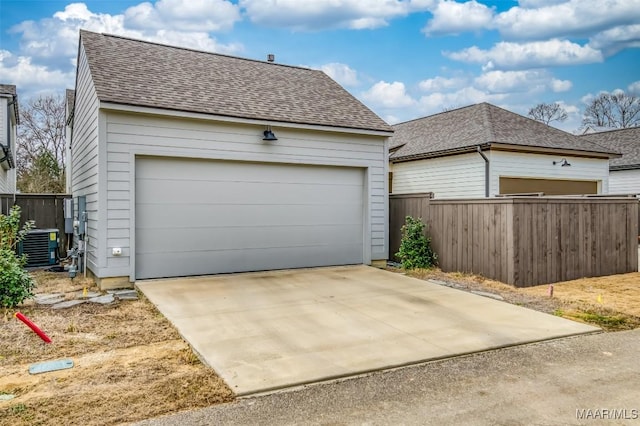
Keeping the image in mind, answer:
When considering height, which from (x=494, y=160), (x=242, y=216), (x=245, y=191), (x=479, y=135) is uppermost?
(x=479, y=135)

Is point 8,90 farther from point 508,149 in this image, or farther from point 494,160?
point 508,149

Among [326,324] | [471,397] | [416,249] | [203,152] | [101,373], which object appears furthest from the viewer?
[416,249]

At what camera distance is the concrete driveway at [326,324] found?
3.62m

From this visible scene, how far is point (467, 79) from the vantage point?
76.0 ft

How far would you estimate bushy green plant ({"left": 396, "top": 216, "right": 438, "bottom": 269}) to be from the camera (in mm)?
8617

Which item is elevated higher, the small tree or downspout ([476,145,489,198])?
the small tree

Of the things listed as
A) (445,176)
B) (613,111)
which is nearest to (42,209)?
(445,176)

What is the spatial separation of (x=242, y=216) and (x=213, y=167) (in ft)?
3.30

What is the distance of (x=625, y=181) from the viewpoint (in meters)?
17.1

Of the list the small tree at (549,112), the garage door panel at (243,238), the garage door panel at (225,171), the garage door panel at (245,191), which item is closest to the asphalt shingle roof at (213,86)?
the garage door panel at (225,171)

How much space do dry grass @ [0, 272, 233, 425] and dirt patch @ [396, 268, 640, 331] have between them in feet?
14.4

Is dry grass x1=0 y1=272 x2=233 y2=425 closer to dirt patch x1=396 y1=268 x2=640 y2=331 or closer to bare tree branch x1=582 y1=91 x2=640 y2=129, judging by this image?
dirt patch x1=396 y1=268 x2=640 y2=331

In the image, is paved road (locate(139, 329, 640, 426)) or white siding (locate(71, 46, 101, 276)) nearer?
paved road (locate(139, 329, 640, 426))

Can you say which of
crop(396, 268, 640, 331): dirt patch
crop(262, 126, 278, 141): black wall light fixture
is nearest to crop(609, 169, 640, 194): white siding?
crop(396, 268, 640, 331): dirt patch
